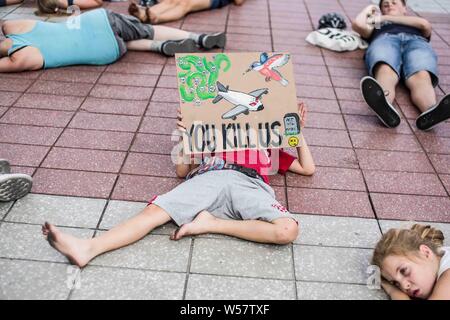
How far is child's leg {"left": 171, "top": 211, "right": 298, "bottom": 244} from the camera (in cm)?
223

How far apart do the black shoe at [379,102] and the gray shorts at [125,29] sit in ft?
6.56

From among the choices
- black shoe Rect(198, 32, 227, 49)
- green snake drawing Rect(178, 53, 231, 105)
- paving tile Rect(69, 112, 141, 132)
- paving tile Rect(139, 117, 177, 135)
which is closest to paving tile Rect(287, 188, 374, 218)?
green snake drawing Rect(178, 53, 231, 105)

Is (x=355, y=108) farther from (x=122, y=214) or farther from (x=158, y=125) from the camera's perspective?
(x=122, y=214)

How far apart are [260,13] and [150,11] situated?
1.33 m

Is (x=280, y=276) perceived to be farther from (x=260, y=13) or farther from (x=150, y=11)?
(x=260, y=13)

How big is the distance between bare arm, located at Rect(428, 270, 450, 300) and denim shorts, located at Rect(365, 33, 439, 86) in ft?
7.62

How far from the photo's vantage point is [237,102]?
2.57 m

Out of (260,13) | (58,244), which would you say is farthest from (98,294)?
(260,13)

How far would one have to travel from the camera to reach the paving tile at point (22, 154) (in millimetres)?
2775

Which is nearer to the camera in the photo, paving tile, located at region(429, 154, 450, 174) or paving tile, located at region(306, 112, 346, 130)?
paving tile, located at region(429, 154, 450, 174)

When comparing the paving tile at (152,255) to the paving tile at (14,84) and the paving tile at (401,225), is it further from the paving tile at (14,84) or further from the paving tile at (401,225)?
the paving tile at (14,84)

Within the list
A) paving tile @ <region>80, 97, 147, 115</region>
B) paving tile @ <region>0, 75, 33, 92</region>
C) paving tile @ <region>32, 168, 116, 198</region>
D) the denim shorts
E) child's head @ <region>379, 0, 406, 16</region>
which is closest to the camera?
paving tile @ <region>32, 168, 116, 198</region>

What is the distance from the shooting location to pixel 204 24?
5117mm

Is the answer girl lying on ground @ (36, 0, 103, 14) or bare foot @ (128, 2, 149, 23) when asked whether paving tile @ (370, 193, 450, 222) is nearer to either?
bare foot @ (128, 2, 149, 23)
